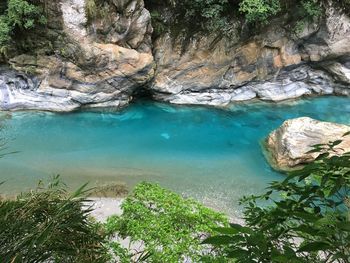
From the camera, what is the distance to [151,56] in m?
12.7

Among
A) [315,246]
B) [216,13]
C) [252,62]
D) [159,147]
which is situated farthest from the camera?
[252,62]

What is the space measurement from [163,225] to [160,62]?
31.1ft

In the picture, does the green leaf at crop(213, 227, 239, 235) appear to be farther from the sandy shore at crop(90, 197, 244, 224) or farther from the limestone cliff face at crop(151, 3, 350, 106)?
the limestone cliff face at crop(151, 3, 350, 106)

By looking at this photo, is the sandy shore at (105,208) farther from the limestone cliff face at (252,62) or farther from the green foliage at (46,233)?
the limestone cliff face at (252,62)

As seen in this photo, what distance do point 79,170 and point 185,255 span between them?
19.1ft

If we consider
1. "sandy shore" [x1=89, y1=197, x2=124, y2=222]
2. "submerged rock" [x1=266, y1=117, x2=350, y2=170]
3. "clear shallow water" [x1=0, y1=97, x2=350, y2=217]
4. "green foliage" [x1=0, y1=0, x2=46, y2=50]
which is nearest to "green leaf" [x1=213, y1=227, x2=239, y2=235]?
"sandy shore" [x1=89, y1=197, x2=124, y2=222]

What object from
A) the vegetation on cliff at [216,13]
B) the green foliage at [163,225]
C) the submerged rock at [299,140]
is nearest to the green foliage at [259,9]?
the vegetation on cliff at [216,13]

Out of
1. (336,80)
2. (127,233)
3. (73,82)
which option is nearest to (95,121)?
(73,82)

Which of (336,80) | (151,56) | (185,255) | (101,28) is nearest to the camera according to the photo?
(185,255)

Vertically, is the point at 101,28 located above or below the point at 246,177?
above

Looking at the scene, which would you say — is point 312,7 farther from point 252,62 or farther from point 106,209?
point 106,209

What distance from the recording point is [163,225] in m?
4.60

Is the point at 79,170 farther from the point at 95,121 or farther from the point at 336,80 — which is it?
the point at 336,80

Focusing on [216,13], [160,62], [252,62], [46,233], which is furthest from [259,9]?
[46,233]
